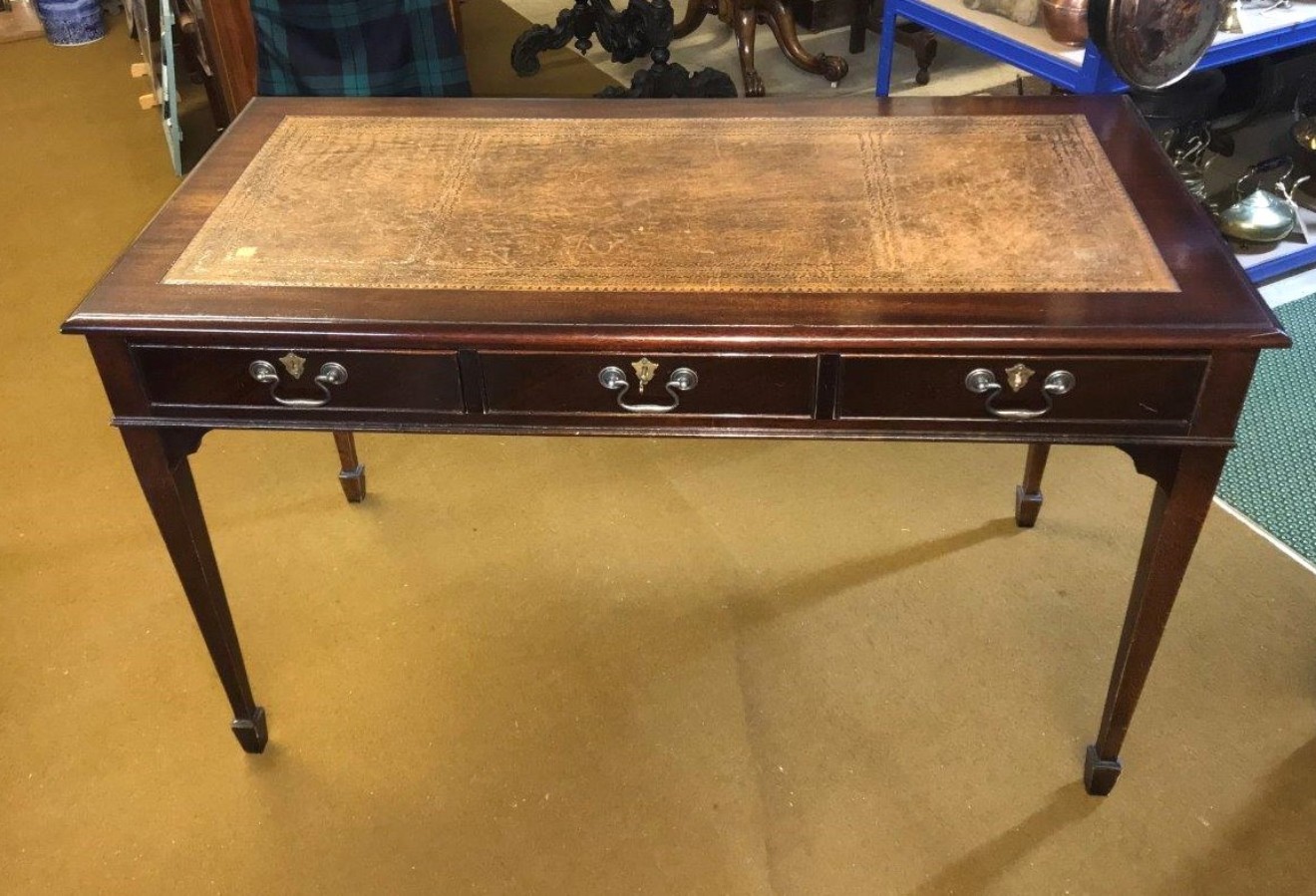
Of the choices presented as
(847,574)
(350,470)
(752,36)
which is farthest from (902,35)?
(350,470)

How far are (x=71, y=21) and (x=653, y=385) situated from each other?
3589mm

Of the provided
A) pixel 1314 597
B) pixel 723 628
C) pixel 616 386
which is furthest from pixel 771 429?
pixel 1314 597

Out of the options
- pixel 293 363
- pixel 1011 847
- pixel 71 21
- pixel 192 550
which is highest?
pixel 293 363

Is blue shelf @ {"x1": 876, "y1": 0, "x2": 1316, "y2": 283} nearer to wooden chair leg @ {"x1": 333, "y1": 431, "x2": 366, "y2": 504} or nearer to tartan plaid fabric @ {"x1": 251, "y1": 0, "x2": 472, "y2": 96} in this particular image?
tartan plaid fabric @ {"x1": 251, "y1": 0, "x2": 472, "y2": 96}

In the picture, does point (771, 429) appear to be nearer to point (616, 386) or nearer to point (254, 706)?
point (616, 386)

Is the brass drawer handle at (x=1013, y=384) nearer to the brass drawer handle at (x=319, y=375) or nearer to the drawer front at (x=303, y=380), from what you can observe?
the drawer front at (x=303, y=380)

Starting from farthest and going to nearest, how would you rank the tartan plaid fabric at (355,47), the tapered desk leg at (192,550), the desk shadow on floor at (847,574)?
1. the tartan plaid fabric at (355,47)
2. the desk shadow on floor at (847,574)
3. the tapered desk leg at (192,550)

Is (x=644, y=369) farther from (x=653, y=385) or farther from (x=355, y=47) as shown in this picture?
(x=355, y=47)

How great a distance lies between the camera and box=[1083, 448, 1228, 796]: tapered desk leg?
1176mm

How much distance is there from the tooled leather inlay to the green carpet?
84cm

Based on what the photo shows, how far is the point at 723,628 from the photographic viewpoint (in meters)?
1.74

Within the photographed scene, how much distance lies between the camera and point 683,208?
1.31 m

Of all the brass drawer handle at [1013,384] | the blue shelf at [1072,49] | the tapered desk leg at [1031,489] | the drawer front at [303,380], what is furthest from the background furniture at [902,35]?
the drawer front at [303,380]

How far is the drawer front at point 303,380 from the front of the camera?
3.80 feet
